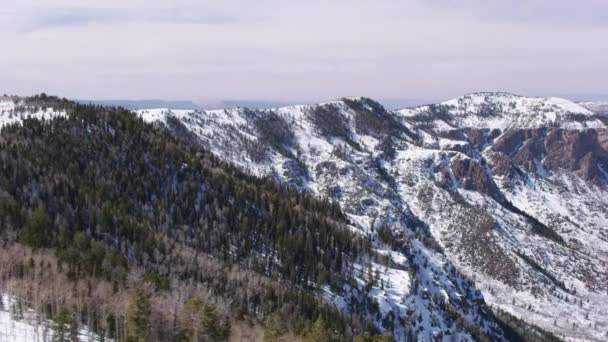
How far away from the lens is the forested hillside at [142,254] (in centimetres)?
9475

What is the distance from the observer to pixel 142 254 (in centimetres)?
14288

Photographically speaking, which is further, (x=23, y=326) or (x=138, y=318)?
(x=138, y=318)

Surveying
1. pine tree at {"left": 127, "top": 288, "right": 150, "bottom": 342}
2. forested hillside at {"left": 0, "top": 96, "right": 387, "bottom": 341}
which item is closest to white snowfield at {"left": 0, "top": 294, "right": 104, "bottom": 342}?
forested hillside at {"left": 0, "top": 96, "right": 387, "bottom": 341}

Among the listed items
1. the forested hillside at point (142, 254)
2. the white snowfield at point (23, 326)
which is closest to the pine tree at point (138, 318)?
the forested hillside at point (142, 254)

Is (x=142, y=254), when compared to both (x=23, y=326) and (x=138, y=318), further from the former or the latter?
(x=23, y=326)

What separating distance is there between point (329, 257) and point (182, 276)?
61804 mm

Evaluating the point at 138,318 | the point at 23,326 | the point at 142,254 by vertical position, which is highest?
the point at 138,318

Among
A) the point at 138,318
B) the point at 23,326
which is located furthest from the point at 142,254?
the point at 23,326

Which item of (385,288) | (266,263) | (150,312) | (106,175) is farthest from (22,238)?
(385,288)

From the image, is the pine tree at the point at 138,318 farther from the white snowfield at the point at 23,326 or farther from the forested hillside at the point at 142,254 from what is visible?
the white snowfield at the point at 23,326

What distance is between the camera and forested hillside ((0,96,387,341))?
94750mm

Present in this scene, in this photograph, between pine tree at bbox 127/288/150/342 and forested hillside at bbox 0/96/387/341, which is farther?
forested hillside at bbox 0/96/387/341

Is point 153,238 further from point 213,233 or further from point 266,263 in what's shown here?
Result: point 266,263

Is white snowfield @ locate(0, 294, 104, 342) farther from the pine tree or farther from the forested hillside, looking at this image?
the pine tree
